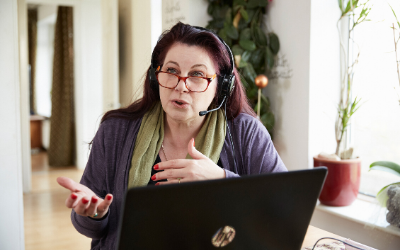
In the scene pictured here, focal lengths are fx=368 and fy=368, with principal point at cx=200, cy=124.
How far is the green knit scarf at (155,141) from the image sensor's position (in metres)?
1.21

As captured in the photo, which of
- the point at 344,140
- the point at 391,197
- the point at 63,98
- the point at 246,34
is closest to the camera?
the point at 391,197

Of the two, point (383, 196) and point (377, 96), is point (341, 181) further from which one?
point (377, 96)

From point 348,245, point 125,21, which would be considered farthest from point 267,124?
point 125,21

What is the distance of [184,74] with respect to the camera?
3.96 ft

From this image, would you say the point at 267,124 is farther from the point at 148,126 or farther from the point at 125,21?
the point at 125,21

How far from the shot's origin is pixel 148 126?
1.30 m

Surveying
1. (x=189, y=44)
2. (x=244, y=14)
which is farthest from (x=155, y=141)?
(x=244, y=14)

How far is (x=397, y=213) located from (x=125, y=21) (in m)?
3.15

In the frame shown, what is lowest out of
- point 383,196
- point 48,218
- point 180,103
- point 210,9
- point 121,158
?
point 48,218

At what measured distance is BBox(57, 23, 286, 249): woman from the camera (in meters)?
1.21

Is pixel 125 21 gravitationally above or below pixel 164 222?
above

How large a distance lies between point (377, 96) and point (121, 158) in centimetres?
151

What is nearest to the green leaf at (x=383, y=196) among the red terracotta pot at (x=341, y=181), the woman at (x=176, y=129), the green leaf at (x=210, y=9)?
the red terracotta pot at (x=341, y=181)

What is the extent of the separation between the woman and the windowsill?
2.51 feet
